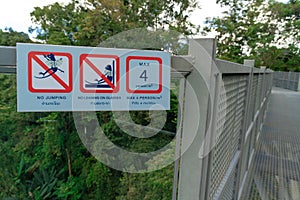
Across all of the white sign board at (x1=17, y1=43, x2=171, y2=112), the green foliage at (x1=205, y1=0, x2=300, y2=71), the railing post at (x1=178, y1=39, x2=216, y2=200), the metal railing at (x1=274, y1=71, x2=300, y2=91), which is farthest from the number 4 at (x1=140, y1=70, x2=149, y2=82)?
the metal railing at (x1=274, y1=71, x2=300, y2=91)

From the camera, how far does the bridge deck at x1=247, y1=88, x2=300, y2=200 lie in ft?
8.09

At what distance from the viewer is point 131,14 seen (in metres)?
8.64

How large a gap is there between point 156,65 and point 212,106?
0.84ft

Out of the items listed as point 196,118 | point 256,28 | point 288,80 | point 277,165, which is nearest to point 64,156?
point 277,165

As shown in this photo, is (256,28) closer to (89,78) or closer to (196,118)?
Answer: (196,118)

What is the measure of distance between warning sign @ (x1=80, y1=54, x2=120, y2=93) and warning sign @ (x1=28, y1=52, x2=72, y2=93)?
4cm

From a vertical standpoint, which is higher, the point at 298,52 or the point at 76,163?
the point at 298,52

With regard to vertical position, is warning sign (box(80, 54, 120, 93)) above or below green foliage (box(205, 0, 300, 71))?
below

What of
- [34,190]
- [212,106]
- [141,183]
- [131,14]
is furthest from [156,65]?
[131,14]

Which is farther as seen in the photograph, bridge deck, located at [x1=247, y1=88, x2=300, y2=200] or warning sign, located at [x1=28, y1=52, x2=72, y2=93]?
bridge deck, located at [x1=247, y1=88, x2=300, y2=200]

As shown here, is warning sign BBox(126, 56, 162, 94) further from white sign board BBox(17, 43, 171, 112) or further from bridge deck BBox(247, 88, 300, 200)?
bridge deck BBox(247, 88, 300, 200)

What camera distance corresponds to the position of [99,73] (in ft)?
2.07

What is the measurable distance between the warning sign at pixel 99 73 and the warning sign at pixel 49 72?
0.12ft

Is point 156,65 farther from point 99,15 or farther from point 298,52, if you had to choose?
point 298,52
